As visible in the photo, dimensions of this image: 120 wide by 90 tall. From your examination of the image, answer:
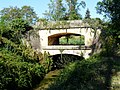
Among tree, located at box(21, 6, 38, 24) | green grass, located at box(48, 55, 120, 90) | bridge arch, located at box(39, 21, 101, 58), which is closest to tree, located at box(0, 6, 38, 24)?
tree, located at box(21, 6, 38, 24)

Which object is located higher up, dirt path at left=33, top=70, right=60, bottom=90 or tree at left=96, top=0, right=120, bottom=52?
tree at left=96, top=0, right=120, bottom=52

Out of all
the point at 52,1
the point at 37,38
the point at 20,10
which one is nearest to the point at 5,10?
the point at 20,10

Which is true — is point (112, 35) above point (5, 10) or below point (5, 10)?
below

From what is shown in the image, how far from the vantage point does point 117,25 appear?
15.3 m

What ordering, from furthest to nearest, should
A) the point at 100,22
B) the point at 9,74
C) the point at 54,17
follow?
1. the point at 54,17
2. the point at 100,22
3. the point at 9,74

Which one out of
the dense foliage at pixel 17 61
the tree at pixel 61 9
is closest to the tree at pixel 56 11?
the tree at pixel 61 9

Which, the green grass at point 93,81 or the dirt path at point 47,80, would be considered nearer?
the green grass at point 93,81

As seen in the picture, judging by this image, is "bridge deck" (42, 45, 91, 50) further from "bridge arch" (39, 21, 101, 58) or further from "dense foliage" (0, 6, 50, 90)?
"dense foliage" (0, 6, 50, 90)

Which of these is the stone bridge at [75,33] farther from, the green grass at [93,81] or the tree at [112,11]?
the green grass at [93,81]

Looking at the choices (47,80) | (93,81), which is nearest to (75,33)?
(47,80)

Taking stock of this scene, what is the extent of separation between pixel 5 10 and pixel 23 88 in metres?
30.6

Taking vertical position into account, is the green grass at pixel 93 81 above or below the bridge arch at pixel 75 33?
below

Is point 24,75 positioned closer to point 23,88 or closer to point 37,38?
point 23,88

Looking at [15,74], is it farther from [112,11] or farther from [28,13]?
[28,13]
